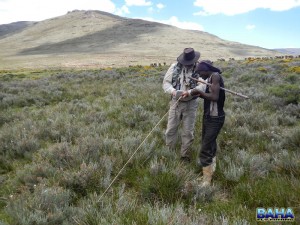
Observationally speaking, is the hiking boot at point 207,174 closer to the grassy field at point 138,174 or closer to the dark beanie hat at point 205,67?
the grassy field at point 138,174

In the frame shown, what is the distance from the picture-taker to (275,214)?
310 cm

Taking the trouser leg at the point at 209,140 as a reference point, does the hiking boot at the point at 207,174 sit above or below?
below

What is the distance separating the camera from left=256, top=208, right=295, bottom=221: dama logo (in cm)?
302

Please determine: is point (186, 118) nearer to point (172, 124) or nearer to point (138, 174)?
point (172, 124)

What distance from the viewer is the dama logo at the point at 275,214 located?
9.92 ft

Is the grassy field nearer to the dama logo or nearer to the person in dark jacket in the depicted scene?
A: the dama logo

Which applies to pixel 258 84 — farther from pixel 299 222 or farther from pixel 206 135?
pixel 299 222

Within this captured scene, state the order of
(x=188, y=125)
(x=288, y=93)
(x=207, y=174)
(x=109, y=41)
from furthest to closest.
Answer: (x=109, y=41) < (x=288, y=93) < (x=188, y=125) < (x=207, y=174)

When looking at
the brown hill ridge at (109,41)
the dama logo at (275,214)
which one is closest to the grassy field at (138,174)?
the dama logo at (275,214)

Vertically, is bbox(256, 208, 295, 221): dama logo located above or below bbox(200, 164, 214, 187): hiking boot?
above

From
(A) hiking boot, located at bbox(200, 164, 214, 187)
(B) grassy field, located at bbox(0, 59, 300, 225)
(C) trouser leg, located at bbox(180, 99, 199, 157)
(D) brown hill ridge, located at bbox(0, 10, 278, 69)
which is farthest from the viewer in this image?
(D) brown hill ridge, located at bbox(0, 10, 278, 69)

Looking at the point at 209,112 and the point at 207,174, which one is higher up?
the point at 209,112

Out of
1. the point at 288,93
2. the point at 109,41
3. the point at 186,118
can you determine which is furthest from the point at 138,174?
the point at 109,41

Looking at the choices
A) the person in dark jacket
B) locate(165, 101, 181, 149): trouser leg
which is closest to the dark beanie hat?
the person in dark jacket
